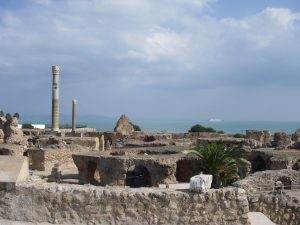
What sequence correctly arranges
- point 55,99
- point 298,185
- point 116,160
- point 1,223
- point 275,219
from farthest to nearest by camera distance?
point 55,99 < point 116,160 < point 298,185 < point 275,219 < point 1,223

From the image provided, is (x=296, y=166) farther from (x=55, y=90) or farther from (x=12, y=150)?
(x=55, y=90)

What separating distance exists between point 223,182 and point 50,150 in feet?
44.4

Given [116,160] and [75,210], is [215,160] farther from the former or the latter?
[75,210]

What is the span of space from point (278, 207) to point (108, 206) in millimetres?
5852

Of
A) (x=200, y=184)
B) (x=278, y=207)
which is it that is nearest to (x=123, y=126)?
(x=278, y=207)

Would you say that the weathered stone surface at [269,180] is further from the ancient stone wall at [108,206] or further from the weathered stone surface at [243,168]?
the ancient stone wall at [108,206]

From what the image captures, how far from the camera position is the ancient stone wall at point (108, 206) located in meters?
9.34

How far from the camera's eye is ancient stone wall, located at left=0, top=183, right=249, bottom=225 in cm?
934

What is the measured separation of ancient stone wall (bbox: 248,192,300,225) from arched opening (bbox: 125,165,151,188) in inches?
408

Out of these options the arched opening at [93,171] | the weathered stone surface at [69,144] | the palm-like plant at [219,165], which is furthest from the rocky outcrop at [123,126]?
the palm-like plant at [219,165]

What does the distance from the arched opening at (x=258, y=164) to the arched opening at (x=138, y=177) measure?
5221 mm

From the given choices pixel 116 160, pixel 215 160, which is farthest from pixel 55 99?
pixel 215 160

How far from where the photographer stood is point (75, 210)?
937 centimetres

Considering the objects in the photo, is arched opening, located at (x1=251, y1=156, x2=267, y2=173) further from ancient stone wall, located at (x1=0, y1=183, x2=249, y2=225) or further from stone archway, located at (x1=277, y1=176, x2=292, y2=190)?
ancient stone wall, located at (x1=0, y1=183, x2=249, y2=225)
